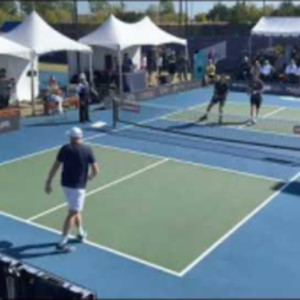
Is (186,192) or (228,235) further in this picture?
(186,192)

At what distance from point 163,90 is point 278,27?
7.44m

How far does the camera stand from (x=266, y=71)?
93.8 ft

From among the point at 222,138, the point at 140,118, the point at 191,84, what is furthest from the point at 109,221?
the point at 191,84

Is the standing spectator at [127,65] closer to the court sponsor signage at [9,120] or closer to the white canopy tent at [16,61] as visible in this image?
the white canopy tent at [16,61]

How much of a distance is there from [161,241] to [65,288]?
10.7ft

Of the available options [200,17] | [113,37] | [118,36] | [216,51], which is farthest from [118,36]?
[200,17]

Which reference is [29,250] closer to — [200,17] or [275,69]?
[275,69]

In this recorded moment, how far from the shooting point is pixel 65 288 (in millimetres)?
6965

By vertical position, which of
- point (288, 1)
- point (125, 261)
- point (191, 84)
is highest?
point (288, 1)

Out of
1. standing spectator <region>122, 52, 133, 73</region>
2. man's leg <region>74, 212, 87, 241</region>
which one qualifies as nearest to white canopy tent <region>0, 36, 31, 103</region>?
standing spectator <region>122, 52, 133, 73</region>

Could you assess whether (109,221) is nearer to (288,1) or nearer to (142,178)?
(142,178)

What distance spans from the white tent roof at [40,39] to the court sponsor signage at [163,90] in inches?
104

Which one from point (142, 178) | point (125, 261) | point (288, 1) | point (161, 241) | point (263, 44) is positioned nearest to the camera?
point (125, 261)

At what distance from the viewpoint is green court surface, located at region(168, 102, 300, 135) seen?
18906 millimetres
